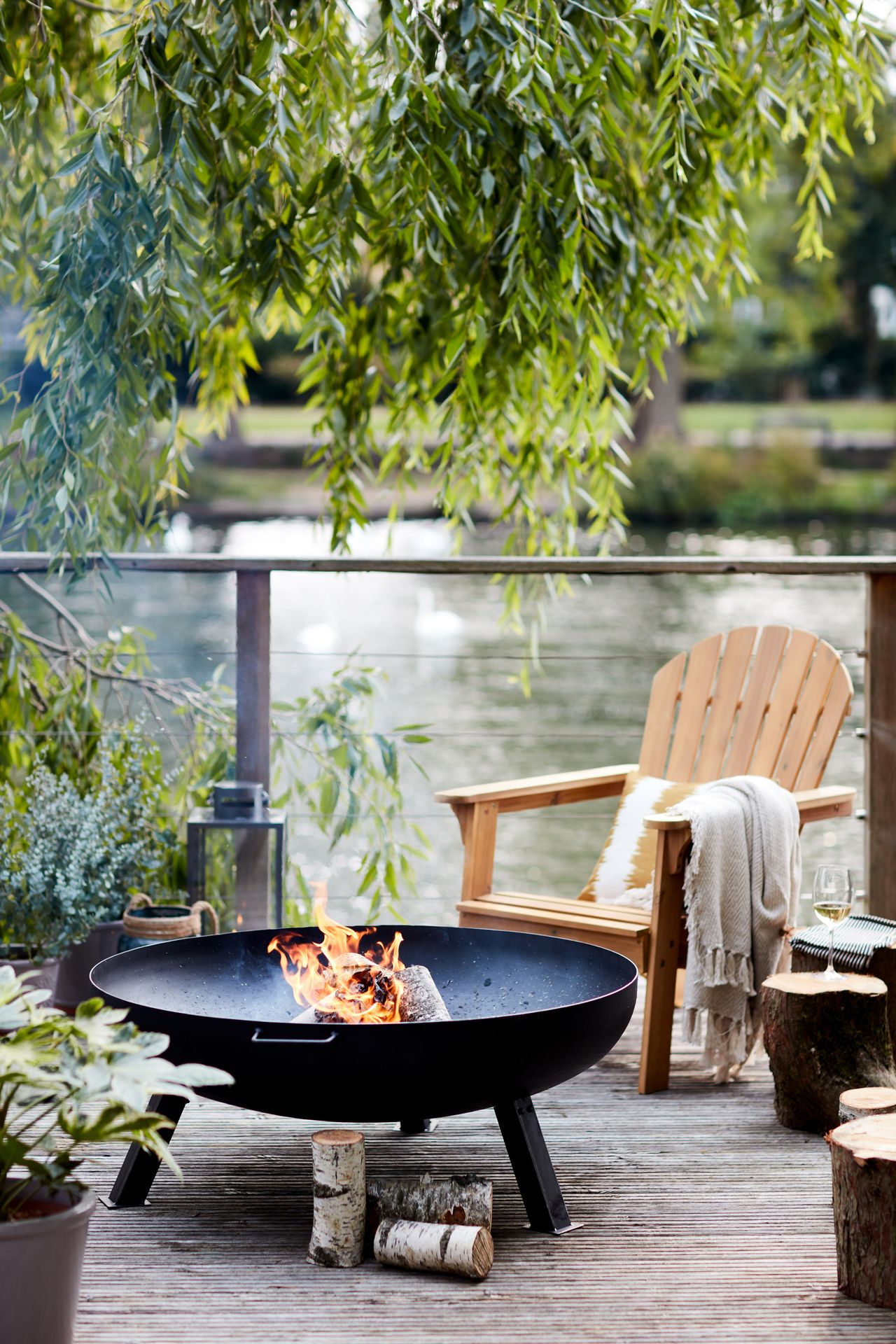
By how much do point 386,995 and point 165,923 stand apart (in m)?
0.85

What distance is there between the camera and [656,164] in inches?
131

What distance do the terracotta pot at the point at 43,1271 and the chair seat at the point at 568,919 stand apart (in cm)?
114

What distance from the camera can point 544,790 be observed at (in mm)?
3068

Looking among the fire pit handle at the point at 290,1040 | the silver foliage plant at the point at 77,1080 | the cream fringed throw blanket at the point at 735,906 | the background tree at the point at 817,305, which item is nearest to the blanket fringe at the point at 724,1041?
the cream fringed throw blanket at the point at 735,906

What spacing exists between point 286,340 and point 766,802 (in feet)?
57.6

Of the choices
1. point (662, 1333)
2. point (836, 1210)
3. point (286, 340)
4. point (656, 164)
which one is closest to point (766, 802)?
point (836, 1210)

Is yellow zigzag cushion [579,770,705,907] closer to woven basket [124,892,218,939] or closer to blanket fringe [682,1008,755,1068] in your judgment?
blanket fringe [682,1008,755,1068]

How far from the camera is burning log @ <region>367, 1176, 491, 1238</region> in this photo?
6.76 feet

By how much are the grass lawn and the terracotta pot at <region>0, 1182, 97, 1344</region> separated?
65.7ft

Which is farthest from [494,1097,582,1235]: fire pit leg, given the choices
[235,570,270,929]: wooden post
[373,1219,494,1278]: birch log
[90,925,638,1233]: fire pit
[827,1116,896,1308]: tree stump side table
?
[235,570,270,929]: wooden post

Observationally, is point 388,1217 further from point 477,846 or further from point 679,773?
point 679,773

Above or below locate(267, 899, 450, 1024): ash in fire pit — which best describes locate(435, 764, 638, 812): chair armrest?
above

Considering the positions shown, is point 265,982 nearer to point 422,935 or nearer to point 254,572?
point 422,935

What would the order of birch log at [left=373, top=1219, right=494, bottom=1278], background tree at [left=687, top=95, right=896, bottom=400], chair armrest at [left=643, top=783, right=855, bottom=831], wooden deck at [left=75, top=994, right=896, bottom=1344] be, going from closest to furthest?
wooden deck at [left=75, top=994, right=896, bottom=1344] → birch log at [left=373, top=1219, right=494, bottom=1278] → chair armrest at [left=643, top=783, right=855, bottom=831] → background tree at [left=687, top=95, right=896, bottom=400]
